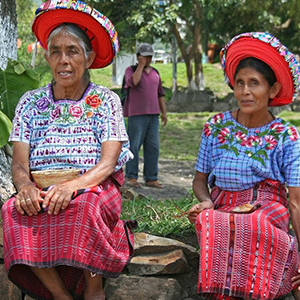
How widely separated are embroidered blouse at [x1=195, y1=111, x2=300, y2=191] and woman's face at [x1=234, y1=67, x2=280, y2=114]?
0.15 meters

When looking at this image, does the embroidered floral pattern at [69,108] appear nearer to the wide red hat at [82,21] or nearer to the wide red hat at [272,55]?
the wide red hat at [82,21]

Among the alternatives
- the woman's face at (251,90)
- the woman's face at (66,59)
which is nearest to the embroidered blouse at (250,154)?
the woman's face at (251,90)

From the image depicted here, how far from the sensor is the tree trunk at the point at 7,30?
4554mm

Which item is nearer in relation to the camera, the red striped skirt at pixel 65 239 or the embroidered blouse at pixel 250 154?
the red striped skirt at pixel 65 239

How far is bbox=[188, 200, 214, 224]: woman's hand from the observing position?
2869mm

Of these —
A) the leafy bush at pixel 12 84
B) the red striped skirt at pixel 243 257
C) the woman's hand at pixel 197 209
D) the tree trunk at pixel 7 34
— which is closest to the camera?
the red striped skirt at pixel 243 257

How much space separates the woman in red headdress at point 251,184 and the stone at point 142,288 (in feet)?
1.51

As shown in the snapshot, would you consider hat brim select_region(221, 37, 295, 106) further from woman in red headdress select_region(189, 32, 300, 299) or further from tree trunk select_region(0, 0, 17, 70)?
tree trunk select_region(0, 0, 17, 70)

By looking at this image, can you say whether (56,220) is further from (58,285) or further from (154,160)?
(154,160)

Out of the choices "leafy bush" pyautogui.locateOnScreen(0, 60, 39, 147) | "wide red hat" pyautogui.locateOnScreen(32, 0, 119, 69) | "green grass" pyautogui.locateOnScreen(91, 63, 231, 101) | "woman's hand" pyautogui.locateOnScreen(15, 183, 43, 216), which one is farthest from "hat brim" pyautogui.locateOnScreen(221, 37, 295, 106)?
"green grass" pyautogui.locateOnScreen(91, 63, 231, 101)

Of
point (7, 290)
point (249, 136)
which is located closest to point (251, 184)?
point (249, 136)

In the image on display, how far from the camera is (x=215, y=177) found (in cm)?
312

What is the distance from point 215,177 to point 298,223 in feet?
1.91

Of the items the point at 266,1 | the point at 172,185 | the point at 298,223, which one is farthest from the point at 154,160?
the point at 266,1
